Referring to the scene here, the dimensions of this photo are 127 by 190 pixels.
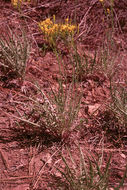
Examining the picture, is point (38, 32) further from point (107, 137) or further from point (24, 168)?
point (24, 168)

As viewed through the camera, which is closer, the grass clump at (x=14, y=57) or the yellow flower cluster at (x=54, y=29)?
the grass clump at (x=14, y=57)

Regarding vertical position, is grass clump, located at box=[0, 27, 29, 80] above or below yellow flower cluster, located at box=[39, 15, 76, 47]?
below

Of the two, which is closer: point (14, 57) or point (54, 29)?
point (14, 57)

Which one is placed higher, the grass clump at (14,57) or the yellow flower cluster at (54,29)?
the yellow flower cluster at (54,29)

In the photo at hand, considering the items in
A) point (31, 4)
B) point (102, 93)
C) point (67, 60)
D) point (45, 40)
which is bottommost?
point (102, 93)

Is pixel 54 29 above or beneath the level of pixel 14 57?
above

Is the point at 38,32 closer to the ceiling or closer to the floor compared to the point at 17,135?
closer to the ceiling

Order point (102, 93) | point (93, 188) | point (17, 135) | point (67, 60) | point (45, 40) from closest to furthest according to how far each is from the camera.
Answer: point (93, 188)
point (17, 135)
point (102, 93)
point (67, 60)
point (45, 40)

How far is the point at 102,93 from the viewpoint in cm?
212

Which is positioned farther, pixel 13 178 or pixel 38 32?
pixel 38 32

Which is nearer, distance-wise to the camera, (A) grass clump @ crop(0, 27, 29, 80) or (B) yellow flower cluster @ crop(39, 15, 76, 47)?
(A) grass clump @ crop(0, 27, 29, 80)

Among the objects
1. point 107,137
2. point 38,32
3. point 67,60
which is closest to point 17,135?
point 107,137

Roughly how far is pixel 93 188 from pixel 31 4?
269 cm

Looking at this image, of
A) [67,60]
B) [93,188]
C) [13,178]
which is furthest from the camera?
[67,60]
